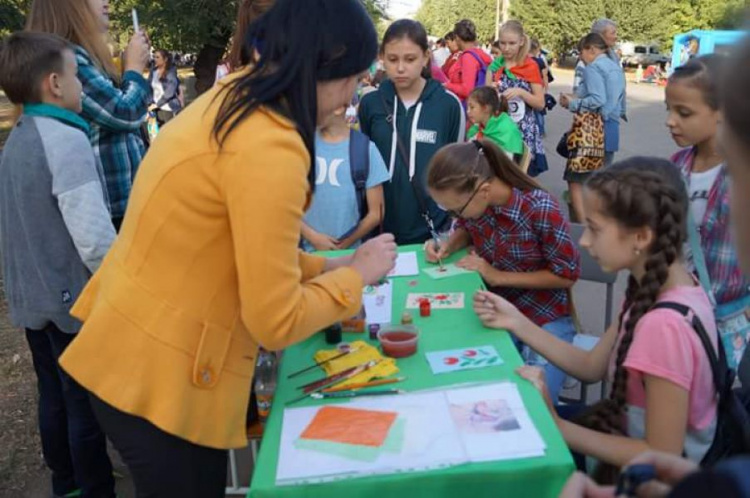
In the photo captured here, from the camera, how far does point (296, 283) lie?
4.35 ft

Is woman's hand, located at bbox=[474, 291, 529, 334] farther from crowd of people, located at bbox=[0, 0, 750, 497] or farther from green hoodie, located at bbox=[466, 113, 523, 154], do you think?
green hoodie, located at bbox=[466, 113, 523, 154]

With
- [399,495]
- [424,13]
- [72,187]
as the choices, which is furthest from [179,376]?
[424,13]

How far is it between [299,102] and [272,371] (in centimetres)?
99

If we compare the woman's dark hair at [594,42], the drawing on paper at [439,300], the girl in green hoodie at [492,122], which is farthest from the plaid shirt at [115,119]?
the woman's dark hair at [594,42]

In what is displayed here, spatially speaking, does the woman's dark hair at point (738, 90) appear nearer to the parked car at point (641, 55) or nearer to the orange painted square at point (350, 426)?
the orange painted square at point (350, 426)

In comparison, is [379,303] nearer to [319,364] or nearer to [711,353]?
[319,364]

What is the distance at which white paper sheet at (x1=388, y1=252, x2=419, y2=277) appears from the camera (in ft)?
8.36

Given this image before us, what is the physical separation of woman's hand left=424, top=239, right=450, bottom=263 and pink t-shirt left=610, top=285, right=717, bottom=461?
1.12 meters

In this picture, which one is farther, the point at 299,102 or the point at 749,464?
the point at 299,102

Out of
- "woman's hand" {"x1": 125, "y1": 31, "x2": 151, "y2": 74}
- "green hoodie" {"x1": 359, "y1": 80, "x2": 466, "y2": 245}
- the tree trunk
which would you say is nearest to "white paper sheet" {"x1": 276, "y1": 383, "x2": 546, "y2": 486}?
"green hoodie" {"x1": 359, "y1": 80, "x2": 466, "y2": 245}

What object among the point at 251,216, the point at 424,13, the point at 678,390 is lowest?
the point at 678,390

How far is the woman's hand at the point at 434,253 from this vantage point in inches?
105

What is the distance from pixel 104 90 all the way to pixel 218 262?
5.27 feet

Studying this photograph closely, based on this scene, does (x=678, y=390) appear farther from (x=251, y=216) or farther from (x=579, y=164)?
(x=579, y=164)
